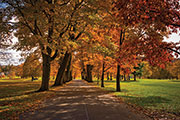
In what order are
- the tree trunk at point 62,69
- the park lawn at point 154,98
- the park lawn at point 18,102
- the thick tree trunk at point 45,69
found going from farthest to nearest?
the tree trunk at point 62,69 → the thick tree trunk at point 45,69 → the park lawn at point 154,98 → the park lawn at point 18,102

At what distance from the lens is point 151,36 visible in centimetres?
806

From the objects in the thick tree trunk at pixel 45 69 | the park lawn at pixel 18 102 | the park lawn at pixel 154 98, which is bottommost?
the park lawn at pixel 154 98

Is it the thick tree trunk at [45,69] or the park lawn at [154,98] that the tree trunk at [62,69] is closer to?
the thick tree trunk at [45,69]

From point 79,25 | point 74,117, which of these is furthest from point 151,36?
point 79,25

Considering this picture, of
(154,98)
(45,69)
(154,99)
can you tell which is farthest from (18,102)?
(154,98)

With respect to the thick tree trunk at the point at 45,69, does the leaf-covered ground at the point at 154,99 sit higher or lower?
lower

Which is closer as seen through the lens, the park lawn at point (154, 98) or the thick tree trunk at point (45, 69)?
the park lawn at point (154, 98)

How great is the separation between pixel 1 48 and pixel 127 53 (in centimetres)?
1385

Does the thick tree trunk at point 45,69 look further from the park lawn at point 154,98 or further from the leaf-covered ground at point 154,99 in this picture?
the leaf-covered ground at point 154,99

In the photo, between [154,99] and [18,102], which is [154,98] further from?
[18,102]

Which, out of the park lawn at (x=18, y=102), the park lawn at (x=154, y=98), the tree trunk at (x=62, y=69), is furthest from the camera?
the tree trunk at (x=62, y=69)

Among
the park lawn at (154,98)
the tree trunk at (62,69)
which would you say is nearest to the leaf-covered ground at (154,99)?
the park lawn at (154,98)

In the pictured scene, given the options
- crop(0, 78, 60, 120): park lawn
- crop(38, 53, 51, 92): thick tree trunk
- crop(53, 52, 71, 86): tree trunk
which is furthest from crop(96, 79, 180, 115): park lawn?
crop(38, 53, 51, 92): thick tree trunk

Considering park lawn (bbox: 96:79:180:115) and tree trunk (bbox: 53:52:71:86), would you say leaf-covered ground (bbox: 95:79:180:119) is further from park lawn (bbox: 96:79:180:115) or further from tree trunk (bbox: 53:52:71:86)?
tree trunk (bbox: 53:52:71:86)
